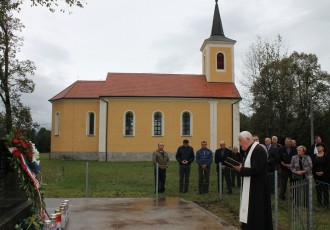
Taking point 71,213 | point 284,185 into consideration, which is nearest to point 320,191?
point 284,185

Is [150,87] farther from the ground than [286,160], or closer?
farther from the ground

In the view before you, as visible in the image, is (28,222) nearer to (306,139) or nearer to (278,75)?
(278,75)

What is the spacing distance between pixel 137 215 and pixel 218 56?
104 feet

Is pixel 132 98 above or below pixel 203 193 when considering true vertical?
above

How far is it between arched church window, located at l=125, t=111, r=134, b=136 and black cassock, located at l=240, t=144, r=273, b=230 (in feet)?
98.1

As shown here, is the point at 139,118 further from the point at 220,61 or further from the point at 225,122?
the point at 220,61

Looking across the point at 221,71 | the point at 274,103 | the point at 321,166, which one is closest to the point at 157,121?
the point at 221,71

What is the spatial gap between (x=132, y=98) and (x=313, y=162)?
25.7 meters

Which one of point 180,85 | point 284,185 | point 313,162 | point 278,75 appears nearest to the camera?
point 313,162

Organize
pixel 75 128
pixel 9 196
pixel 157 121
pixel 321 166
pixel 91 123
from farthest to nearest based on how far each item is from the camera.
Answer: pixel 91 123
pixel 75 128
pixel 157 121
pixel 321 166
pixel 9 196

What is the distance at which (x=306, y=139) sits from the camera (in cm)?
4159

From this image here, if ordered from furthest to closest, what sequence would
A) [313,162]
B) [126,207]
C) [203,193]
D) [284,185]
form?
[203,193] → [284,185] → [313,162] → [126,207]

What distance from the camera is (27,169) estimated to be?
634 centimetres

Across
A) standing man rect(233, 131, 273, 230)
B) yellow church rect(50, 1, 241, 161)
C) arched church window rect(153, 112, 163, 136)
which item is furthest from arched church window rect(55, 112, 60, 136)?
standing man rect(233, 131, 273, 230)
